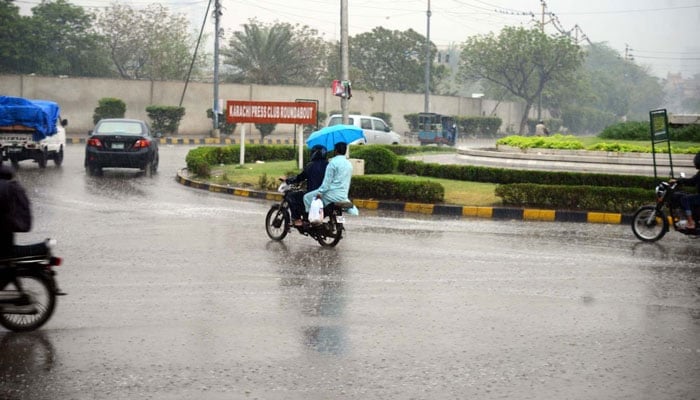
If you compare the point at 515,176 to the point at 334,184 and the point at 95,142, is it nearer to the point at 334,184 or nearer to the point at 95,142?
the point at 334,184

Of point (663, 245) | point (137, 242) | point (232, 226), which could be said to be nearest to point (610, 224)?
point (663, 245)

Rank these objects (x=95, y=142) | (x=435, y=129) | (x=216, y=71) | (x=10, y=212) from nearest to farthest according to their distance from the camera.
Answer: (x=10, y=212), (x=95, y=142), (x=216, y=71), (x=435, y=129)

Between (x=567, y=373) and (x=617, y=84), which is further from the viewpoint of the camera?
(x=617, y=84)

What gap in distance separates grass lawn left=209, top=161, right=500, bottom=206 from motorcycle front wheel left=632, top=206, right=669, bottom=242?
14.3 feet

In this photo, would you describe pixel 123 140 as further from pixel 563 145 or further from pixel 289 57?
pixel 289 57

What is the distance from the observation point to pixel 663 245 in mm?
14172

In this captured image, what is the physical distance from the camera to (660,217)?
47.6 ft

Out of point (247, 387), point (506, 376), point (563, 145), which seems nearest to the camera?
point (247, 387)

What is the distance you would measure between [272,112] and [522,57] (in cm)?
5282

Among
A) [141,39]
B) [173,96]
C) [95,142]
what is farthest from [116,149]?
[141,39]

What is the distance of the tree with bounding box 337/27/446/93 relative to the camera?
7169 cm

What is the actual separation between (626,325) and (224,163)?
21.3m

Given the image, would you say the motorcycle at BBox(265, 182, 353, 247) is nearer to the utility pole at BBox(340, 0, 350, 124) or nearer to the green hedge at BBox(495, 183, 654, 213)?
the green hedge at BBox(495, 183, 654, 213)

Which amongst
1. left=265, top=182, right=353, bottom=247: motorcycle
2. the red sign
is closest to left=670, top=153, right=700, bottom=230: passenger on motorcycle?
left=265, top=182, right=353, bottom=247: motorcycle
